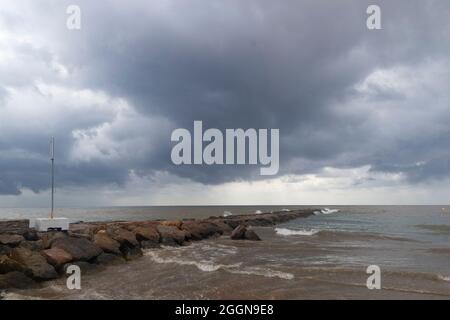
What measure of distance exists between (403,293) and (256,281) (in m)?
4.64

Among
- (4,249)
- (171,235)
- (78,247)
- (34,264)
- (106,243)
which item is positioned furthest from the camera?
(171,235)

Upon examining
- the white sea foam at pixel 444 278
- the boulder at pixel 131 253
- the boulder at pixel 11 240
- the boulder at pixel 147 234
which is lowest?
the white sea foam at pixel 444 278

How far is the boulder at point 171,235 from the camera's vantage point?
22.2 m

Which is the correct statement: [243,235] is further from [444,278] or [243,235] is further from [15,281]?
[15,281]

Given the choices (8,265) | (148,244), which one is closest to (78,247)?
(8,265)

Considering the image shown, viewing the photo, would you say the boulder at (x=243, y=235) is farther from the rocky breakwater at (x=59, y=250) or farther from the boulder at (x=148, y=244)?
the boulder at (x=148, y=244)

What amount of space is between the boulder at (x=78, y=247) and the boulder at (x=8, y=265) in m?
2.26

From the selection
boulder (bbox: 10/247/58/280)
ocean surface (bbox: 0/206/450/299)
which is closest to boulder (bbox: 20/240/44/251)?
boulder (bbox: 10/247/58/280)

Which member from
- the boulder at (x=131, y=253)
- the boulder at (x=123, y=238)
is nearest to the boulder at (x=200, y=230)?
the boulder at (x=123, y=238)

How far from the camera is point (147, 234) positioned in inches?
832

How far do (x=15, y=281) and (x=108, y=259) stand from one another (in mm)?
4412
